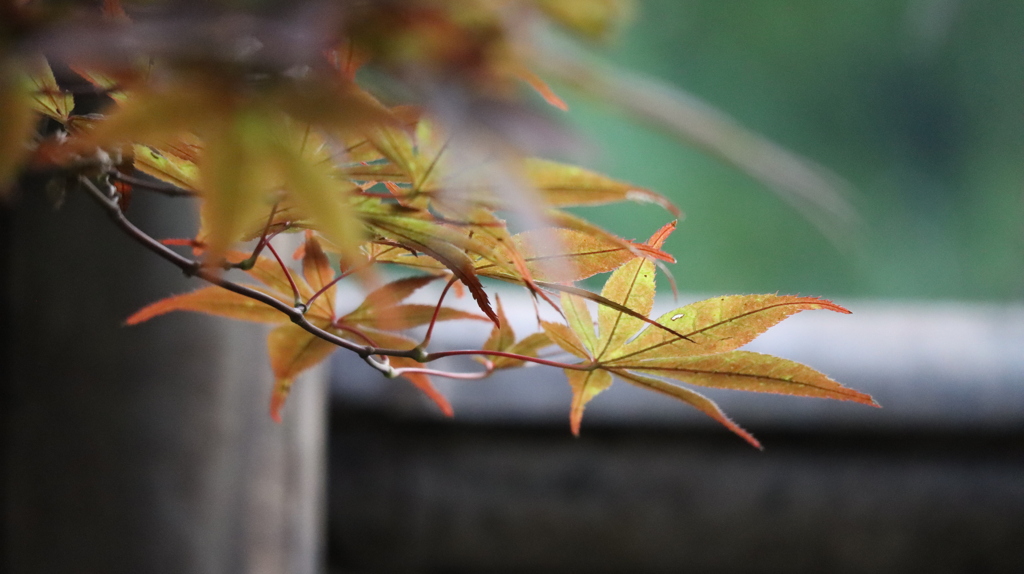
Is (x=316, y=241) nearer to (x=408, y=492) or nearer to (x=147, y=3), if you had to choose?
(x=147, y=3)

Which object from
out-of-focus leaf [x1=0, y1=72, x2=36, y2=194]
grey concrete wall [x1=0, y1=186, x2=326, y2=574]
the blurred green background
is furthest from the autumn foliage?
the blurred green background

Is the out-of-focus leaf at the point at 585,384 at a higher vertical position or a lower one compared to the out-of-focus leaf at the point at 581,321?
lower

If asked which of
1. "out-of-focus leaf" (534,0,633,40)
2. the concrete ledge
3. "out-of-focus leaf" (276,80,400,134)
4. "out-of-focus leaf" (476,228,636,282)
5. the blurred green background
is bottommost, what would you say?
"out-of-focus leaf" (276,80,400,134)

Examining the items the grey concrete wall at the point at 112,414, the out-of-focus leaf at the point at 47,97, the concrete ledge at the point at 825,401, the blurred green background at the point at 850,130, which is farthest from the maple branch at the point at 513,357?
the blurred green background at the point at 850,130

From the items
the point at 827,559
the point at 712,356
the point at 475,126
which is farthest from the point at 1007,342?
the point at 475,126

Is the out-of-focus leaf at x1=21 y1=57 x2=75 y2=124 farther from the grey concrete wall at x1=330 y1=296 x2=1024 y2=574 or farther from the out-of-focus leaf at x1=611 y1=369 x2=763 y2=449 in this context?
the grey concrete wall at x1=330 y1=296 x2=1024 y2=574

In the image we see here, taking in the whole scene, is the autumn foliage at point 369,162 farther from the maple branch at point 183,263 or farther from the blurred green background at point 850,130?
the blurred green background at point 850,130

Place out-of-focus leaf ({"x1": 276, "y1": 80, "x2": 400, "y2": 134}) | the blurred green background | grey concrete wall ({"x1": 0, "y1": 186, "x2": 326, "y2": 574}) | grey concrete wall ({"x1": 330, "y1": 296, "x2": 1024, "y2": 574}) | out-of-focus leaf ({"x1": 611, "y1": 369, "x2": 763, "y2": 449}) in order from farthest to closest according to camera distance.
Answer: the blurred green background, grey concrete wall ({"x1": 330, "y1": 296, "x2": 1024, "y2": 574}), grey concrete wall ({"x1": 0, "y1": 186, "x2": 326, "y2": 574}), out-of-focus leaf ({"x1": 611, "y1": 369, "x2": 763, "y2": 449}), out-of-focus leaf ({"x1": 276, "y1": 80, "x2": 400, "y2": 134})

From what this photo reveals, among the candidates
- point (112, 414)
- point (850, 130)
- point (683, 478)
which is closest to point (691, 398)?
point (112, 414)
